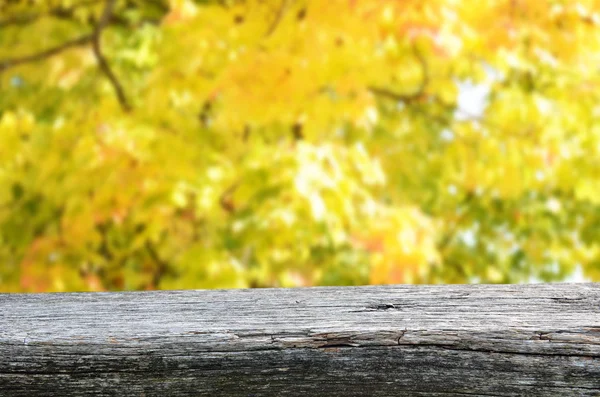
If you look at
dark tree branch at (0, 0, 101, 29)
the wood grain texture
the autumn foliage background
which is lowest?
the wood grain texture

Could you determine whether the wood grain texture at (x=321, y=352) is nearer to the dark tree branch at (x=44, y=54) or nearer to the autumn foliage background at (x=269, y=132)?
the autumn foliage background at (x=269, y=132)

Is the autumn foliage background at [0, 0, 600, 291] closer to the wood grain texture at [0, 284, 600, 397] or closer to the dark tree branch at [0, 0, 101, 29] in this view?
the dark tree branch at [0, 0, 101, 29]

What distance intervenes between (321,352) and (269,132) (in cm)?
418

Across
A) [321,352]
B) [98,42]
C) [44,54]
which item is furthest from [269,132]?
[321,352]

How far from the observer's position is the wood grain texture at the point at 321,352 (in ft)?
1.92

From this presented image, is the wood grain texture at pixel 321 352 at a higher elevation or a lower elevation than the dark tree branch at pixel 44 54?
lower

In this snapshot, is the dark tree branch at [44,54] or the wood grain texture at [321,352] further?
the dark tree branch at [44,54]

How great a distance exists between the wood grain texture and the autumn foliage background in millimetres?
2722

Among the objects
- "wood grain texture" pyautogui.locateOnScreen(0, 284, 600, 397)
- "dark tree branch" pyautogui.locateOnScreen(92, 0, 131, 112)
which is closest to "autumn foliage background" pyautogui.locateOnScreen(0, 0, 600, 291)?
"dark tree branch" pyautogui.locateOnScreen(92, 0, 131, 112)

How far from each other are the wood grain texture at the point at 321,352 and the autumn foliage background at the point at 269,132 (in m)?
2.72

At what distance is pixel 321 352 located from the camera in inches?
23.5

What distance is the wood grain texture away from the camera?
59 centimetres

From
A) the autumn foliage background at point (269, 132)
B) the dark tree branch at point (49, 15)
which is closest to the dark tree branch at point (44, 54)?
the autumn foliage background at point (269, 132)

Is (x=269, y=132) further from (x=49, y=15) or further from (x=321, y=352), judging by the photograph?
(x=321, y=352)
